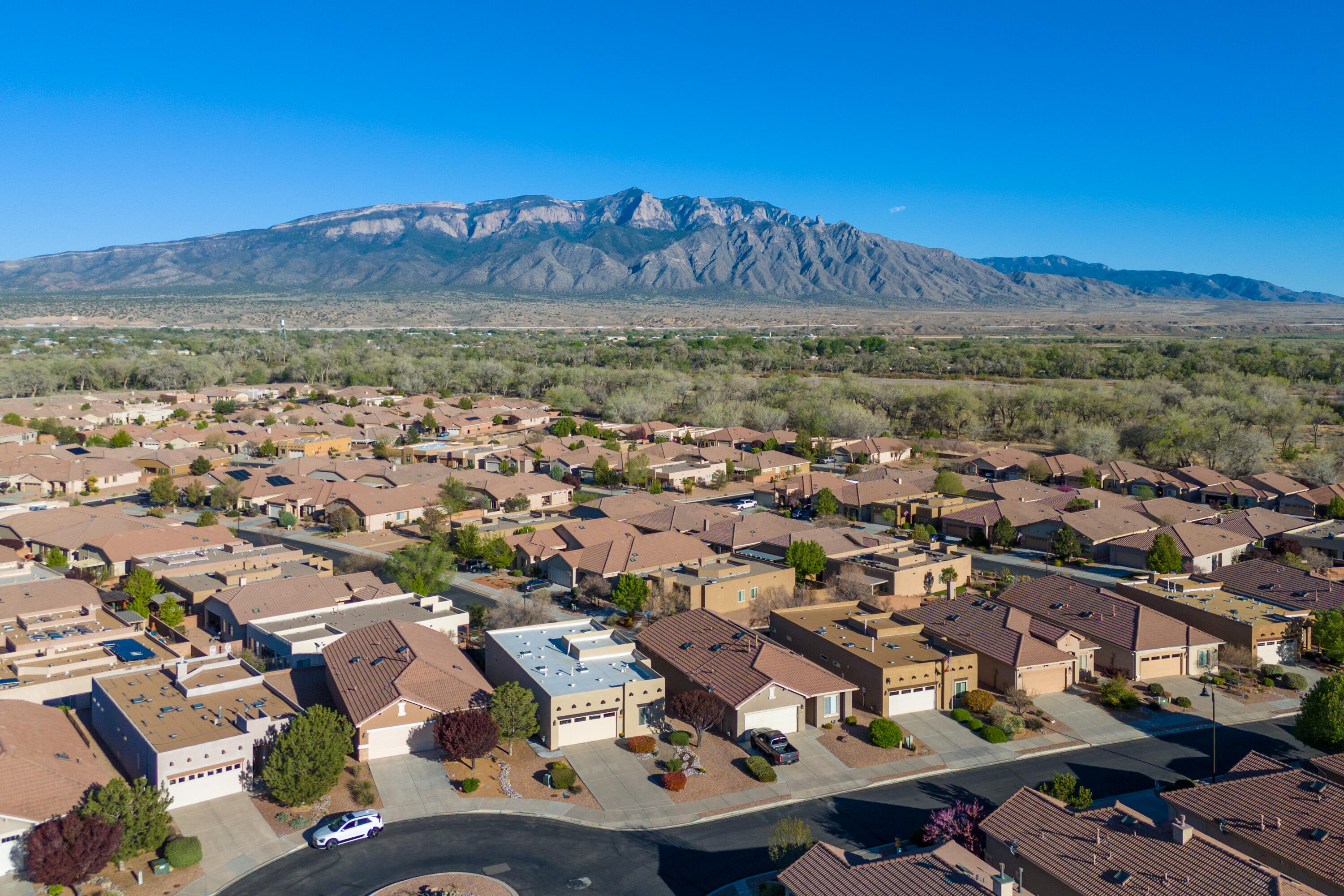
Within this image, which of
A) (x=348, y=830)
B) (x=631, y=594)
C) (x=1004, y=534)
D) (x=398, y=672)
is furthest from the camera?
(x=1004, y=534)

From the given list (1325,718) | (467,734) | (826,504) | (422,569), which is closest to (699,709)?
(467,734)

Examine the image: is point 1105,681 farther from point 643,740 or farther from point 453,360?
point 453,360

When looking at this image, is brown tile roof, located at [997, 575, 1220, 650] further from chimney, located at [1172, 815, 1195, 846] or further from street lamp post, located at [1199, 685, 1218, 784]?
chimney, located at [1172, 815, 1195, 846]

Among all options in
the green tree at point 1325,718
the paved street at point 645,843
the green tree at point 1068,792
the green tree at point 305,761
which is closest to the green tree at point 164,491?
the green tree at point 305,761

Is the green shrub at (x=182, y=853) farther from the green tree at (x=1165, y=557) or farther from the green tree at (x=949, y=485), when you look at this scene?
the green tree at (x=949, y=485)

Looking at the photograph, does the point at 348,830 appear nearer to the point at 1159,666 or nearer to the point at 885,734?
the point at 885,734

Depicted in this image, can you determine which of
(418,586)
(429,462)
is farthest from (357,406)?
(418,586)
